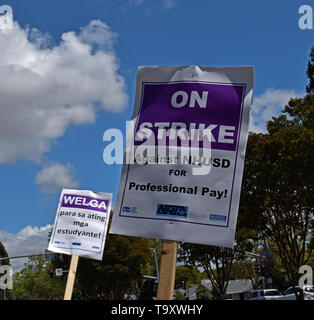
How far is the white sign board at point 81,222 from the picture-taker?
33.7 feet

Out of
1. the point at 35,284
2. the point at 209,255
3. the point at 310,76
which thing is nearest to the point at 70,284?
Result: the point at 209,255

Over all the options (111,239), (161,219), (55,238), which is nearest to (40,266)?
(111,239)

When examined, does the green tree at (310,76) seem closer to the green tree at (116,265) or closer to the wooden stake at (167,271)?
the green tree at (116,265)

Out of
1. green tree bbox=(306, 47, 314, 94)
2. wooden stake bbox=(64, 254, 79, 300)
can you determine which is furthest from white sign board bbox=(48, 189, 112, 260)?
green tree bbox=(306, 47, 314, 94)

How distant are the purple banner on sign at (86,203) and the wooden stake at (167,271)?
7017 millimetres

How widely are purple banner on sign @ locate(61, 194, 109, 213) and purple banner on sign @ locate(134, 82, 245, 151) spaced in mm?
6743

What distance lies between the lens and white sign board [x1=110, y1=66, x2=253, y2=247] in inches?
136

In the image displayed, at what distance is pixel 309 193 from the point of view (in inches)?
778

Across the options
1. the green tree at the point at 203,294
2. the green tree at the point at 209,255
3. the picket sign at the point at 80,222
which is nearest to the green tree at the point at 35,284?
the green tree at the point at 203,294

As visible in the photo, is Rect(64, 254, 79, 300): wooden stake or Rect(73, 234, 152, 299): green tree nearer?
Rect(64, 254, 79, 300): wooden stake

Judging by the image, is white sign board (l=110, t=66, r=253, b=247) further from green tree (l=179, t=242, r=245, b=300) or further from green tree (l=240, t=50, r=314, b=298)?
green tree (l=179, t=242, r=245, b=300)
